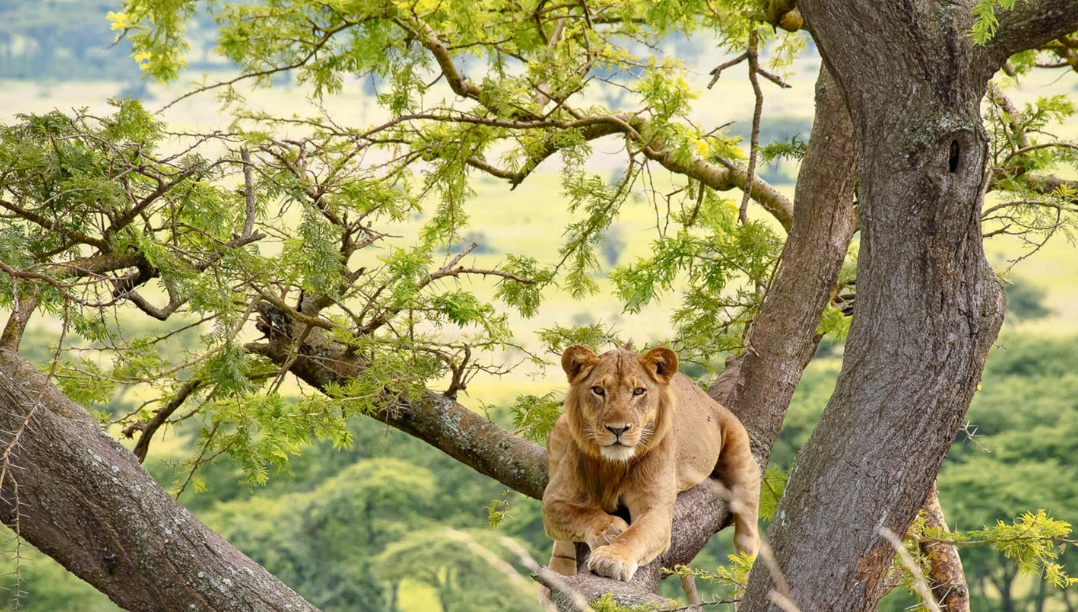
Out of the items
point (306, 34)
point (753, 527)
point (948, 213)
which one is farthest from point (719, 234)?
point (948, 213)

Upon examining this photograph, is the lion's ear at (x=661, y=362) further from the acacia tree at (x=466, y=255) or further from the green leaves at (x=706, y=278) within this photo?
the green leaves at (x=706, y=278)

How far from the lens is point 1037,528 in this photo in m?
3.89

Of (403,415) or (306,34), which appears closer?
(403,415)

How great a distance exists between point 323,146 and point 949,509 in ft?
73.7

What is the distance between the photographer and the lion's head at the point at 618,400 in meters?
4.45

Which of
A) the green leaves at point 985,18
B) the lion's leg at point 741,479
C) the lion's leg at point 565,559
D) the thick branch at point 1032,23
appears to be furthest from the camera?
the lion's leg at point 741,479

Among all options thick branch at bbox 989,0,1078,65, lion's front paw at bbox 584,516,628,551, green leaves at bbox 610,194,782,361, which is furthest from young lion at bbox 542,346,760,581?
thick branch at bbox 989,0,1078,65

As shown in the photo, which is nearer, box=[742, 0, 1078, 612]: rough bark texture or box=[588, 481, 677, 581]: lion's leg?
box=[742, 0, 1078, 612]: rough bark texture

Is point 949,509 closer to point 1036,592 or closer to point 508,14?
point 1036,592

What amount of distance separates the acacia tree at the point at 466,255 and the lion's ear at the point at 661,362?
0.79 meters

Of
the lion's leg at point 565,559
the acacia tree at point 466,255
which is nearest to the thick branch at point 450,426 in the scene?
the acacia tree at point 466,255

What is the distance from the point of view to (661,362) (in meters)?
4.66

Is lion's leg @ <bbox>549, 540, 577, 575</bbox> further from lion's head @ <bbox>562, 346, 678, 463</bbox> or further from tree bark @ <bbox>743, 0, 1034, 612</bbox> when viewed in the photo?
tree bark @ <bbox>743, 0, 1034, 612</bbox>

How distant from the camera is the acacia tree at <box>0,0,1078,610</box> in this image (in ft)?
10.6
